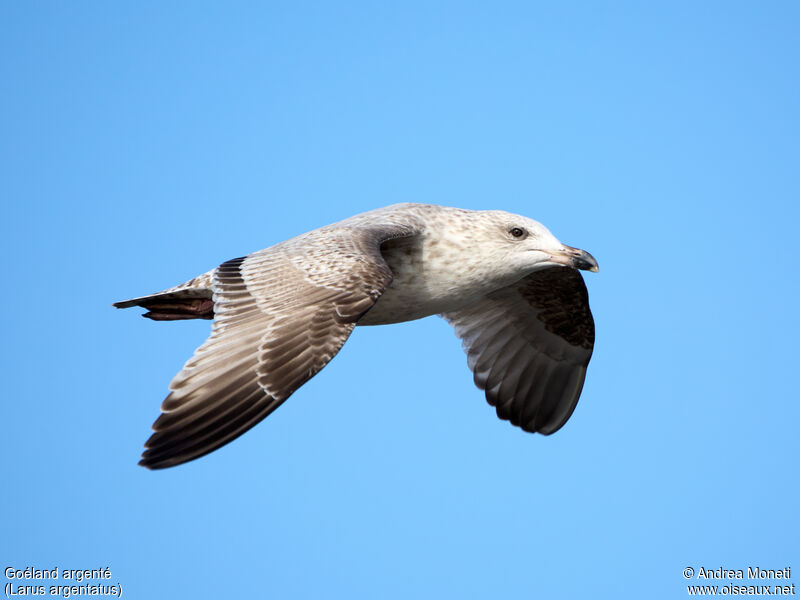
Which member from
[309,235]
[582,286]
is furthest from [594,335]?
[309,235]

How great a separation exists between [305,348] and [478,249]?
110 inches

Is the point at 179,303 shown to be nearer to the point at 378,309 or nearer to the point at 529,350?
the point at 378,309

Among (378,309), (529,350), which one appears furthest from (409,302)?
(529,350)

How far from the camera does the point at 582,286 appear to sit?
12.0m

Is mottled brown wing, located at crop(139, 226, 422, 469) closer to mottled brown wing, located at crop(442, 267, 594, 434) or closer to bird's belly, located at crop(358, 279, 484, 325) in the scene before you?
bird's belly, located at crop(358, 279, 484, 325)

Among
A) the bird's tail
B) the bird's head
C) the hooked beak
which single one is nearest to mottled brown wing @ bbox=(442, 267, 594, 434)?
the bird's head

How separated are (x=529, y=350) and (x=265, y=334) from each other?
512 cm

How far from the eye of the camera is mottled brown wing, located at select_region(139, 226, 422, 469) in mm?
7539

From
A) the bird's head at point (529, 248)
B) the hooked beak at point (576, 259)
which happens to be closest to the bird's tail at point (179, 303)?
the bird's head at point (529, 248)

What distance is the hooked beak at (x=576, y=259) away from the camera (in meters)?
10.1

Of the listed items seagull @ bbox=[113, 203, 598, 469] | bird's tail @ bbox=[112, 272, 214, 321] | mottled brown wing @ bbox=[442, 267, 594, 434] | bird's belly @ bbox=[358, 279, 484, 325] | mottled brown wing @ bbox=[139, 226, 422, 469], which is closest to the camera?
mottled brown wing @ bbox=[139, 226, 422, 469]

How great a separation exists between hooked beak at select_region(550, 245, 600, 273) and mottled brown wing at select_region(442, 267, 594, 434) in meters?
2.02

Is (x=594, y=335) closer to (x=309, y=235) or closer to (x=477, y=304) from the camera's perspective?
(x=477, y=304)

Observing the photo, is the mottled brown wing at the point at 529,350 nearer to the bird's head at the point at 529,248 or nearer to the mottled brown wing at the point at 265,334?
the bird's head at the point at 529,248
